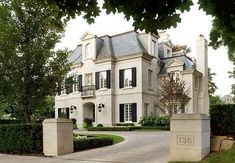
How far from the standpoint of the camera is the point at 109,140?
17641mm

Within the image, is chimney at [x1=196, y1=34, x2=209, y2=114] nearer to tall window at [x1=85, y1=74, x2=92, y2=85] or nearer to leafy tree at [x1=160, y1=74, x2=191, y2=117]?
leafy tree at [x1=160, y1=74, x2=191, y2=117]

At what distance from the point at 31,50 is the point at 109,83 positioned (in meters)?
18.6

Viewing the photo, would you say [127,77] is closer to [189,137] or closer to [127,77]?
[127,77]

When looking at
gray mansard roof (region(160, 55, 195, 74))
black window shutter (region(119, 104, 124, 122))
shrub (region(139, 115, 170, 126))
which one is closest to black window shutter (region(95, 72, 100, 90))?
black window shutter (region(119, 104, 124, 122))

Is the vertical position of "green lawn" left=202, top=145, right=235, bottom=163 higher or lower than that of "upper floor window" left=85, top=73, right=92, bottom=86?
lower

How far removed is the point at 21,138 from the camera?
16406 millimetres

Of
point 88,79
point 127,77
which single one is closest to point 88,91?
point 88,79

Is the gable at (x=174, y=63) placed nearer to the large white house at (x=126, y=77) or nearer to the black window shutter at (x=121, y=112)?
the large white house at (x=126, y=77)

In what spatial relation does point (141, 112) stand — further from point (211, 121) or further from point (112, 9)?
point (112, 9)

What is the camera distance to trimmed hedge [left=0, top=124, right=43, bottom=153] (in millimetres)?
15999

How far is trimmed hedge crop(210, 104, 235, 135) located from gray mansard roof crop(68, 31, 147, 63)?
21.5m

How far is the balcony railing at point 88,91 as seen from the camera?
37.2 metres

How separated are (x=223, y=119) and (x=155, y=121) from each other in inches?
733

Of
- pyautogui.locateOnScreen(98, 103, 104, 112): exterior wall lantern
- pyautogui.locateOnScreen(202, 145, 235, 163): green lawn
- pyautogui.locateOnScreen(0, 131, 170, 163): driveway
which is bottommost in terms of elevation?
pyautogui.locateOnScreen(0, 131, 170, 163): driveway
